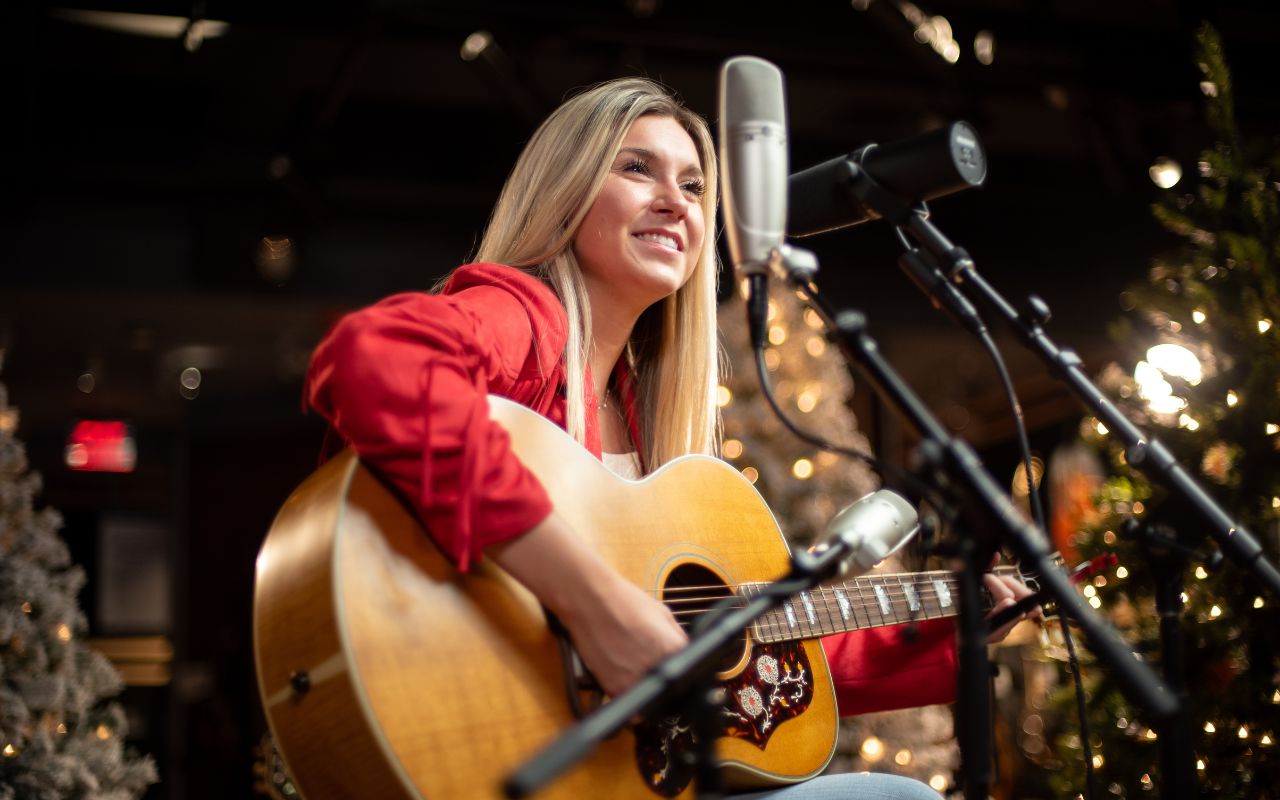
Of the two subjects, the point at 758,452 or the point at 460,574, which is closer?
the point at 460,574

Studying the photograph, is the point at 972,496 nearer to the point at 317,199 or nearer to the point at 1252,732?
the point at 1252,732

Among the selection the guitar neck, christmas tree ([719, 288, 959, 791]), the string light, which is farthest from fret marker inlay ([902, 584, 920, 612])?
the string light

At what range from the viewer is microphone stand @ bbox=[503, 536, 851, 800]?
104 centimetres

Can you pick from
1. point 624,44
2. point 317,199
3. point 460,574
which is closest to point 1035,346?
point 460,574

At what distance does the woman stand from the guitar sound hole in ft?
0.71

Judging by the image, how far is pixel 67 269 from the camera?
20.3 ft

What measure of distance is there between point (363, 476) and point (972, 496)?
795 mm

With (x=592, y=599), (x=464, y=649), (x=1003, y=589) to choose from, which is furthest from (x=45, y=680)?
(x=1003, y=589)

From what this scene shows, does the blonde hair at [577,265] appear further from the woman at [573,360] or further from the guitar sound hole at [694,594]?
the guitar sound hole at [694,594]

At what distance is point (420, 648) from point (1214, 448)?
1.94 meters

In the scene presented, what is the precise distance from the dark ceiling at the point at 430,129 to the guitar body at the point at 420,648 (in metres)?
3.18

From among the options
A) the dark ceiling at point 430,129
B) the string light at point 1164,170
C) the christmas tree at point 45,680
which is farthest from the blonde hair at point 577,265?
the string light at point 1164,170

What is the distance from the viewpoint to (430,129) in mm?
6684

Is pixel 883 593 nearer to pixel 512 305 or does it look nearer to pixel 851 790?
pixel 851 790
